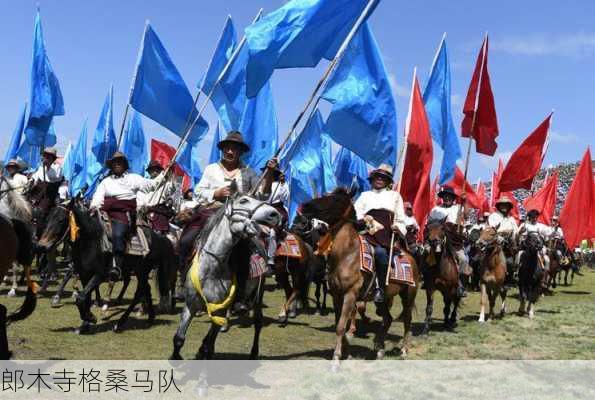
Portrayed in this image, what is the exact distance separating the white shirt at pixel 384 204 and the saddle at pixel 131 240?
439 centimetres

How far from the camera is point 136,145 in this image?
24797 millimetres

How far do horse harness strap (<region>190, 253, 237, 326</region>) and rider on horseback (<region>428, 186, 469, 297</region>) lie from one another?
22.5 ft

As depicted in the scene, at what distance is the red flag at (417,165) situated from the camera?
33.1 feet

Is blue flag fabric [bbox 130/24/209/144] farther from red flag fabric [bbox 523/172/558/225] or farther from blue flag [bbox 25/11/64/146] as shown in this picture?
red flag fabric [bbox 523/172/558/225]

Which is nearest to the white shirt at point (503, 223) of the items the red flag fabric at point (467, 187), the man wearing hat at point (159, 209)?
the man wearing hat at point (159, 209)

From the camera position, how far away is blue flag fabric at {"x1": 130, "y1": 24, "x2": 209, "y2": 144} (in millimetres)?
13789

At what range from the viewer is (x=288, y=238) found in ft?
43.0

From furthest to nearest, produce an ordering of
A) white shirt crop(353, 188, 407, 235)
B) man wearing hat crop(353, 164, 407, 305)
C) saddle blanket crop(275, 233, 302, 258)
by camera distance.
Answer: saddle blanket crop(275, 233, 302, 258), white shirt crop(353, 188, 407, 235), man wearing hat crop(353, 164, 407, 305)

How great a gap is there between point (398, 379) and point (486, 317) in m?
8.24

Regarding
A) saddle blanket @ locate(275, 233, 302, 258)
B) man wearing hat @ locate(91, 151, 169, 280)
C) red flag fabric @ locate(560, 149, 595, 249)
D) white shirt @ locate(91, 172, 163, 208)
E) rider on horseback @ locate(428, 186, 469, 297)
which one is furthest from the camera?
red flag fabric @ locate(560, 149, 595, 249)

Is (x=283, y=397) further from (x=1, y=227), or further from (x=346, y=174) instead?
(x=346, y=174)

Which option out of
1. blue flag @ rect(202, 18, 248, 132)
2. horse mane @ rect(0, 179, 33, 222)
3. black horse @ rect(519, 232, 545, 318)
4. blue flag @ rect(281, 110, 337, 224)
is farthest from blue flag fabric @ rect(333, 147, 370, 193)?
horse mane @ rect(0, 179, 33, 222)

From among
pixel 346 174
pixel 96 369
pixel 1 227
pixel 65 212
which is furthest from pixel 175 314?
pixel 346 174

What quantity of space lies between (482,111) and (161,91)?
7.92m
